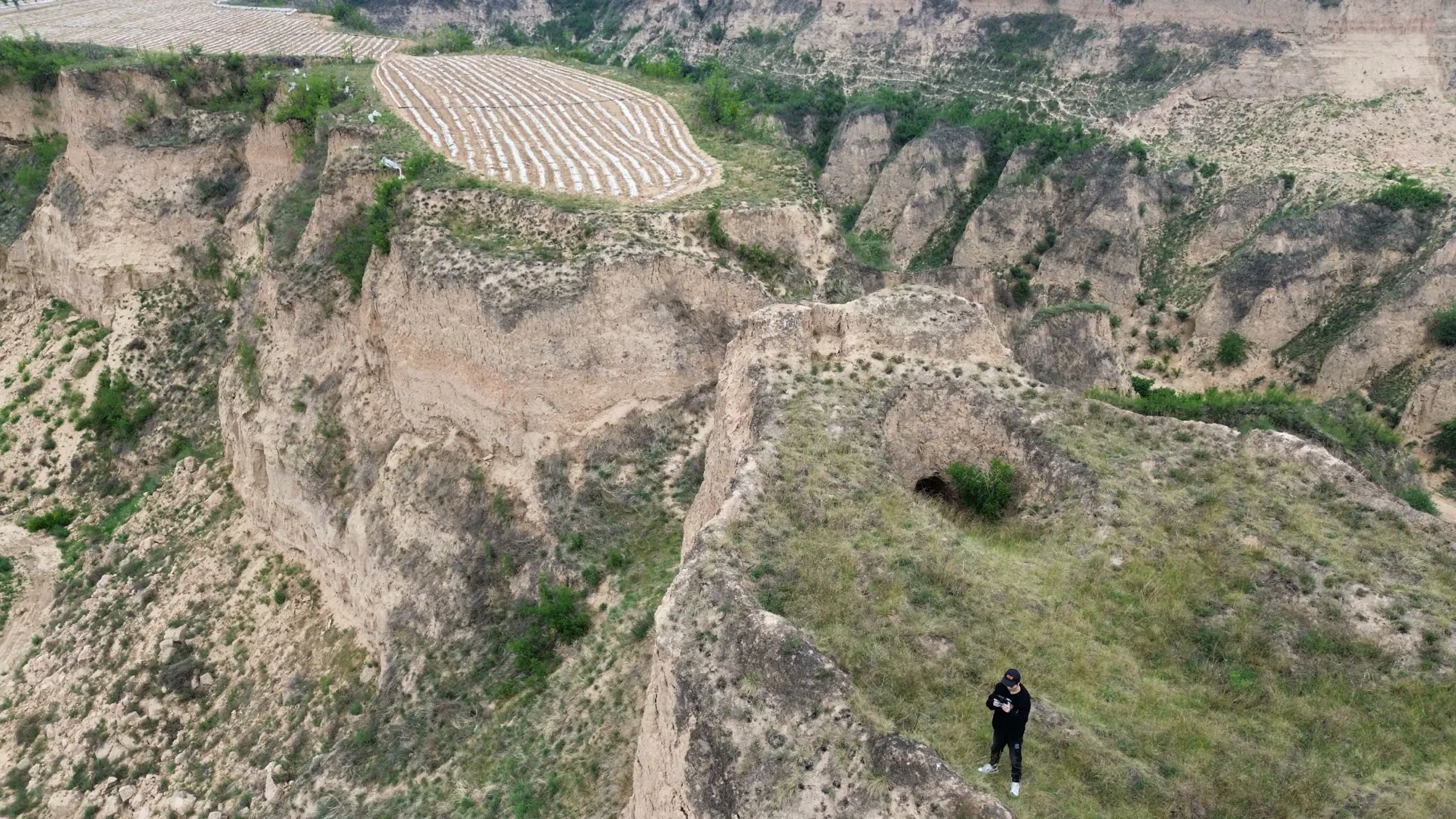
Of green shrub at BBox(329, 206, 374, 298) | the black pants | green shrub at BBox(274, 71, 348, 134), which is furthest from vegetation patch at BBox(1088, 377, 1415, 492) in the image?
green shrub at BBox(274, 71, 348, 134)

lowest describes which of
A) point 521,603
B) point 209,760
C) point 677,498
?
point 209,760

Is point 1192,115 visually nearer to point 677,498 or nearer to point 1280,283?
point 1280,283

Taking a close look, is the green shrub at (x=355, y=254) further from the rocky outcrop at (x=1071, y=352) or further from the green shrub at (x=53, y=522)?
the rocky outcrop at (x=1071, y=352)

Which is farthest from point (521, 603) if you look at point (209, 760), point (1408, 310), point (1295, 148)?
point (1295, 148)

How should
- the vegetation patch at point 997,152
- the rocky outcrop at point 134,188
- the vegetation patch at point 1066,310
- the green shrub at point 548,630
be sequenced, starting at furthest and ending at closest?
the vegetation patch at point 997,152 → the vegetation patch at point 1066,310 → the rocky outcrop at point 134,188 → the green shrub at point 548,630

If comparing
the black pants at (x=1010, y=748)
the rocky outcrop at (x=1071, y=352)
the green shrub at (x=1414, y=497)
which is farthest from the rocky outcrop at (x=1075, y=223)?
the black pants at (x=1010, y=748)

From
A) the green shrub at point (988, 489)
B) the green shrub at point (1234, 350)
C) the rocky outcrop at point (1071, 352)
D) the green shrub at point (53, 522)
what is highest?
the green shrub at point (988, 489)

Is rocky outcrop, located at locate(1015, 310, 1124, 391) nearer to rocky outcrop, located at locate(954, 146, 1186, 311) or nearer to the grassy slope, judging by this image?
the grassy slope
